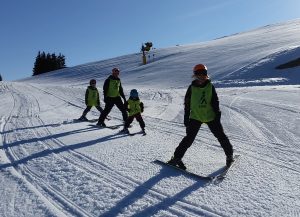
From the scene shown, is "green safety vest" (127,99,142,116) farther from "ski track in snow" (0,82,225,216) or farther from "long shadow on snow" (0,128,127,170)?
"ski track in snow" (0,82,225,216)

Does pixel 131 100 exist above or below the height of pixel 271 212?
above

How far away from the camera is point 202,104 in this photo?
706 centimetres

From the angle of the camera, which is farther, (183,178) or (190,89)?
(190,89)

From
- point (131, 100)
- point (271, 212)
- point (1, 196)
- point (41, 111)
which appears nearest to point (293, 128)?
point (131, 100)

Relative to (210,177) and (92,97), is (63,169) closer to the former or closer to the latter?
(210,177)

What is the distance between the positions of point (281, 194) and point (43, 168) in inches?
150

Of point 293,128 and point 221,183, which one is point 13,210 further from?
point 293,128

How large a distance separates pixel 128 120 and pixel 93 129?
113 cm

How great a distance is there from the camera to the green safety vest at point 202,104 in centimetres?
702

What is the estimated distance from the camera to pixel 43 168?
7.37 metres

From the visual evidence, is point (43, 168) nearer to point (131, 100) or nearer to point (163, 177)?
point (163, 177)

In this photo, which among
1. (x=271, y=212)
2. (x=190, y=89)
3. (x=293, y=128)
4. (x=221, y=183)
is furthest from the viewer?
(x=293, y=128)

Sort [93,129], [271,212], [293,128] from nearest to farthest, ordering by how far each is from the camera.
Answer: [271,212] < [293,128] < [93,129]

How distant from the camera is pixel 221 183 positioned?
20.9 feet
